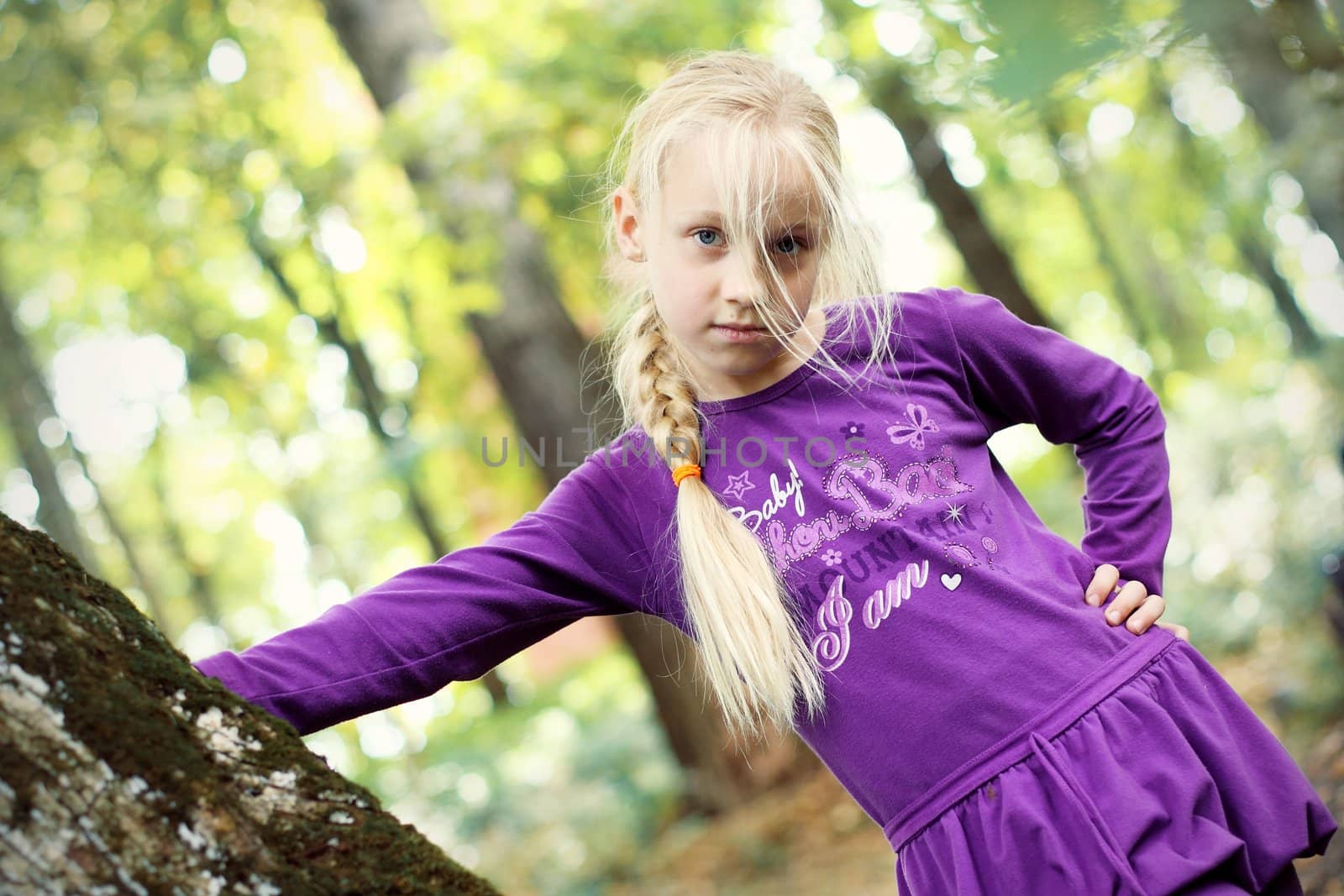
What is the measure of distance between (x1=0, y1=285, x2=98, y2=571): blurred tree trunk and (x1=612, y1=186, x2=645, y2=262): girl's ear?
22.3 ft

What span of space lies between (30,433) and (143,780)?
31.1ft

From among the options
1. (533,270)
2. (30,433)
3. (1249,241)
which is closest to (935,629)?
(533,270)

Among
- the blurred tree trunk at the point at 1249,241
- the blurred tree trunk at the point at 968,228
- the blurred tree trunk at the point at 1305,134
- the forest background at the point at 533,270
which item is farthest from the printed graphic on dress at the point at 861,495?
the blurred tree trunk at the point at 1249,241

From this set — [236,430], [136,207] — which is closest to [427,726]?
[236,430]

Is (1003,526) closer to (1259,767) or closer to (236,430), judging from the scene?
(1259,767)

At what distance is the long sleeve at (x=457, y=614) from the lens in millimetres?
1649

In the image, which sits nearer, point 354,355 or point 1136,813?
point 1136,813

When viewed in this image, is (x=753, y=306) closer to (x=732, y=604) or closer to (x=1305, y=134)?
(x=732, y=604)

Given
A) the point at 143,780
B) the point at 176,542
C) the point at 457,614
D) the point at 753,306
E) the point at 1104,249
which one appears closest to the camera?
the point at 143,780

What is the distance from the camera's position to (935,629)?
1812 mm

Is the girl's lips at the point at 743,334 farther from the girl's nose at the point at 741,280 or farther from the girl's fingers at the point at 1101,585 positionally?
the girl's fingers at the point at 1101,585

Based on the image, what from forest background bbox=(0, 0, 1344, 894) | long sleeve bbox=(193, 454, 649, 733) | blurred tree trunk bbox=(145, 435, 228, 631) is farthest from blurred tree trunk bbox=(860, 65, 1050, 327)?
blurred tree trunk bbox=(145, 435, 228, 631)

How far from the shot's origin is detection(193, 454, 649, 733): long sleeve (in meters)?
1.65

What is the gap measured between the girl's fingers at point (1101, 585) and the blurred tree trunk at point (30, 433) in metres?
7.44
